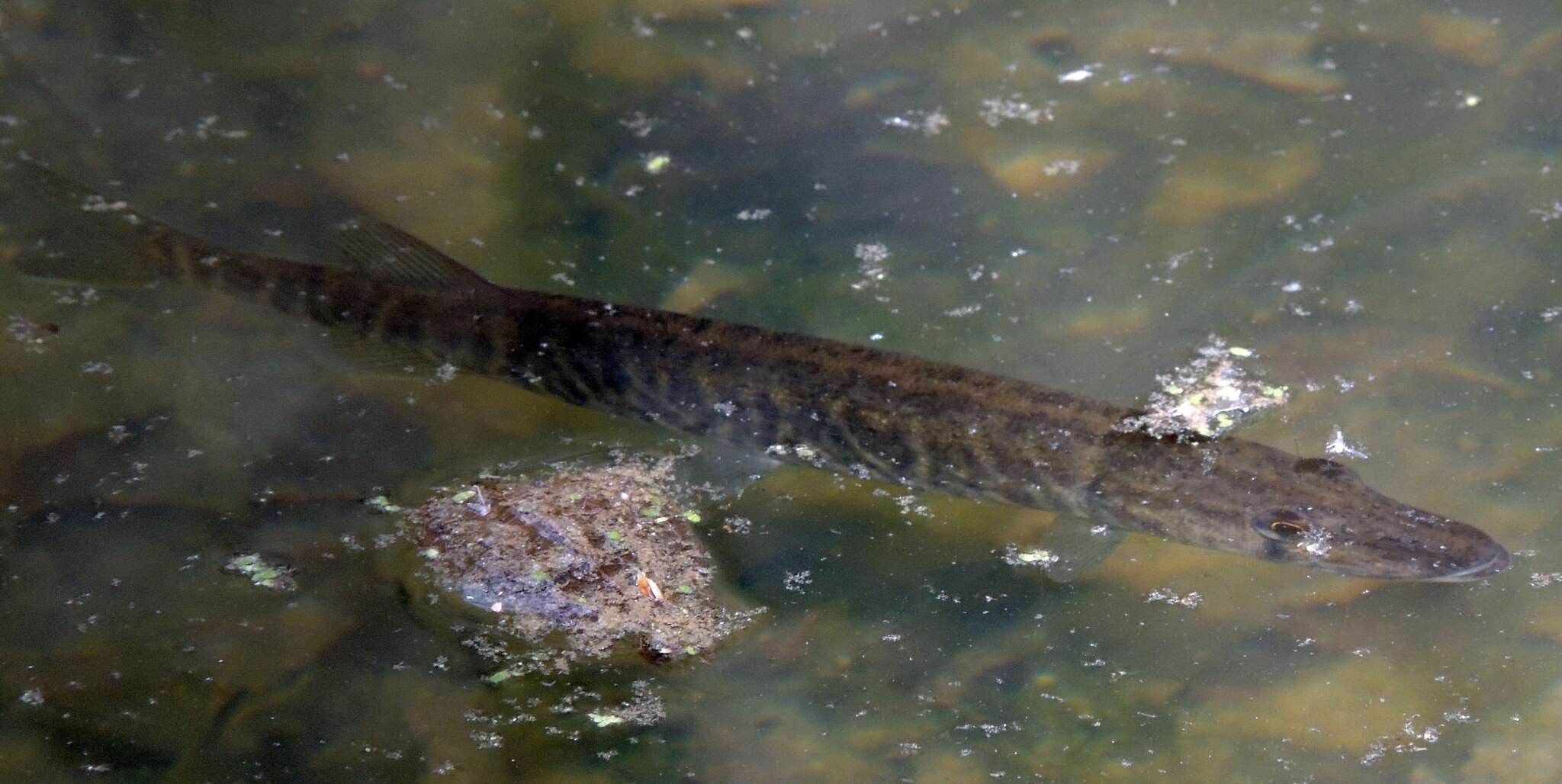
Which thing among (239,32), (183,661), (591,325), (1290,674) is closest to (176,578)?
(183,661)

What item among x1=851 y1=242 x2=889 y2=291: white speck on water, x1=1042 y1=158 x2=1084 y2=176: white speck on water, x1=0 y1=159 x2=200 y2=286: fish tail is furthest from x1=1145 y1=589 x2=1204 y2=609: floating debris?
x1=0 y1=159 x2=200 y2=286: fish tail

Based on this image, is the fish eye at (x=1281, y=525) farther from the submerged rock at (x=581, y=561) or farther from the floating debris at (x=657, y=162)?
the floating debris at (x=657, y=162)

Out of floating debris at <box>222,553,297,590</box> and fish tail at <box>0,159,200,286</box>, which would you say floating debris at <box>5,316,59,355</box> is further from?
floating debris at <box>222,553,297,590</box>

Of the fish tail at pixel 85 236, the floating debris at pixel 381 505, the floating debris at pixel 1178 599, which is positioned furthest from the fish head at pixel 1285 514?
the fish tail at pixel 85 236

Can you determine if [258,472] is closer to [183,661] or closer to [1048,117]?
[183,661]

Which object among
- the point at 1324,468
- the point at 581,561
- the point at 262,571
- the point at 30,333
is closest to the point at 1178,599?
the point at 1324,468

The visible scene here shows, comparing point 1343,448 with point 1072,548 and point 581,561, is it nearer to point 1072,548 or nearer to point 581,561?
point 1072,548
